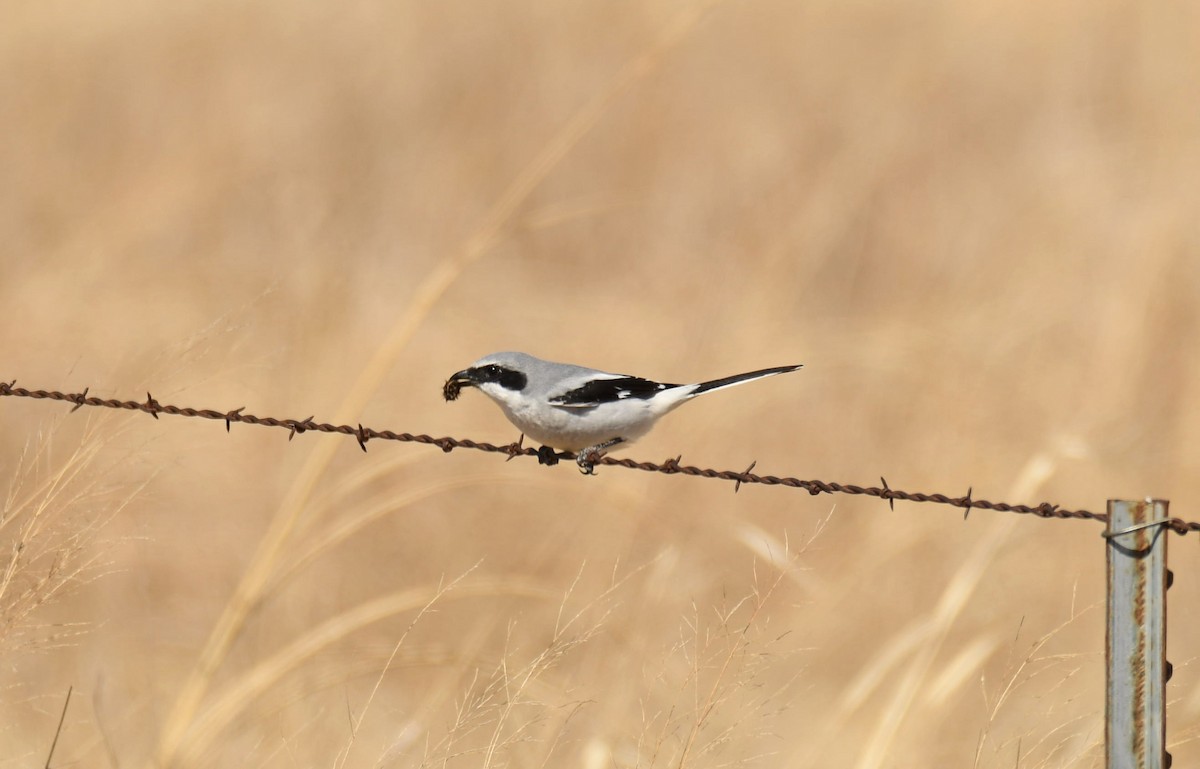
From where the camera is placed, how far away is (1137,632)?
245cm

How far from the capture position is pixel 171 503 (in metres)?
9.66

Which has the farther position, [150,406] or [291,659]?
[291,659]

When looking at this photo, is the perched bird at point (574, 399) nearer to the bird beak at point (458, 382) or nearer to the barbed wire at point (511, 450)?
the bird beak at point (458, 382)

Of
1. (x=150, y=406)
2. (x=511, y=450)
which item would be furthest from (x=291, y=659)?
(x=511, y=450)

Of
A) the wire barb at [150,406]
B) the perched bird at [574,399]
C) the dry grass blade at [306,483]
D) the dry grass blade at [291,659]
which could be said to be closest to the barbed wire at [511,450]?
the wire barb at [150,406]

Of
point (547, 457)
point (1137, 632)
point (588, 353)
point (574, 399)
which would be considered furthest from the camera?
point (588, 353)

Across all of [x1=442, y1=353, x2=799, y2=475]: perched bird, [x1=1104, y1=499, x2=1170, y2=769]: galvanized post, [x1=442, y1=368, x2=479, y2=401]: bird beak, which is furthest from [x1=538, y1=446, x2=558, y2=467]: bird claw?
[x1=1104, y1=499, x2=1170, y2=769]: galvanized post

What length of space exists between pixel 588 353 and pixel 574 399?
7.30 m

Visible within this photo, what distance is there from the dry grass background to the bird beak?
37 cm

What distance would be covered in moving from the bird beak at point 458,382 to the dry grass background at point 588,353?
1.21 feet

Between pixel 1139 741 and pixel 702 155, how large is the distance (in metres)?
13.2

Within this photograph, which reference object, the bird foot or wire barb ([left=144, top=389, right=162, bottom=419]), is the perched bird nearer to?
the bird foot

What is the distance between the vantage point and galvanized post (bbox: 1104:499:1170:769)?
8.02 feet

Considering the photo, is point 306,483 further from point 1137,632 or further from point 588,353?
point 588,353
